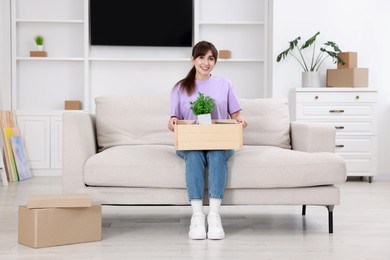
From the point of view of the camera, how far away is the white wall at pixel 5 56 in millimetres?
6586

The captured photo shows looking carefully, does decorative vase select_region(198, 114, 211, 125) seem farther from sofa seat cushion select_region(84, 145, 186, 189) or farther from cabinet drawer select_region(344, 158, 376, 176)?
cabinet drawer select_region(344, 158, 376, 176)

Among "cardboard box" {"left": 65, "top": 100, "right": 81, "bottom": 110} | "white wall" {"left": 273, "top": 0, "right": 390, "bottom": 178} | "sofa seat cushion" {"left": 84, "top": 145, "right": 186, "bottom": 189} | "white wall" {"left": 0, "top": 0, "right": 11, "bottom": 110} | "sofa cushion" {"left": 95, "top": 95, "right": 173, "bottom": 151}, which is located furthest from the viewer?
"cardboard box" {"left": 65, "top": 100, "right": 81, "bottom": 110}

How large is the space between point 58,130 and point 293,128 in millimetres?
3220

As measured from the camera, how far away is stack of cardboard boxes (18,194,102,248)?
3141 mm

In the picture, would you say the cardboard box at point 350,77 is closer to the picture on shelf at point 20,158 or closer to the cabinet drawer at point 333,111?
the cabinet drawer at point 333,111

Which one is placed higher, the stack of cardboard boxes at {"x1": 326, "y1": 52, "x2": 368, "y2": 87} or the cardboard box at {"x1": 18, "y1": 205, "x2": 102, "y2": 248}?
the stack of cardboard boxes at {"x1": 326, "y1": 52, "x2": 368, "y2": 87}

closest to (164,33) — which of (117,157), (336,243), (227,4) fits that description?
(227,4)

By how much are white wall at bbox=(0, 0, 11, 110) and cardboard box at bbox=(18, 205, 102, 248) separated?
11.7ft

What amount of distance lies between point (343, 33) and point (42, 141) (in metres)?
3.09

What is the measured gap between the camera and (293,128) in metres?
4.13

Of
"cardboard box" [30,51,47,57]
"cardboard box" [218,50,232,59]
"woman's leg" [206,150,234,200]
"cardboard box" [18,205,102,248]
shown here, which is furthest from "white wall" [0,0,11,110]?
"woman's leg" [206,150,234,200]

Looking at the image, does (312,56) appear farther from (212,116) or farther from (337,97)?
(212,116)

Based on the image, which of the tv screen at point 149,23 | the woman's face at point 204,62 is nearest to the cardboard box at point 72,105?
the tv screen at point 149,23

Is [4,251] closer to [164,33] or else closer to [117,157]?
[117,157]
